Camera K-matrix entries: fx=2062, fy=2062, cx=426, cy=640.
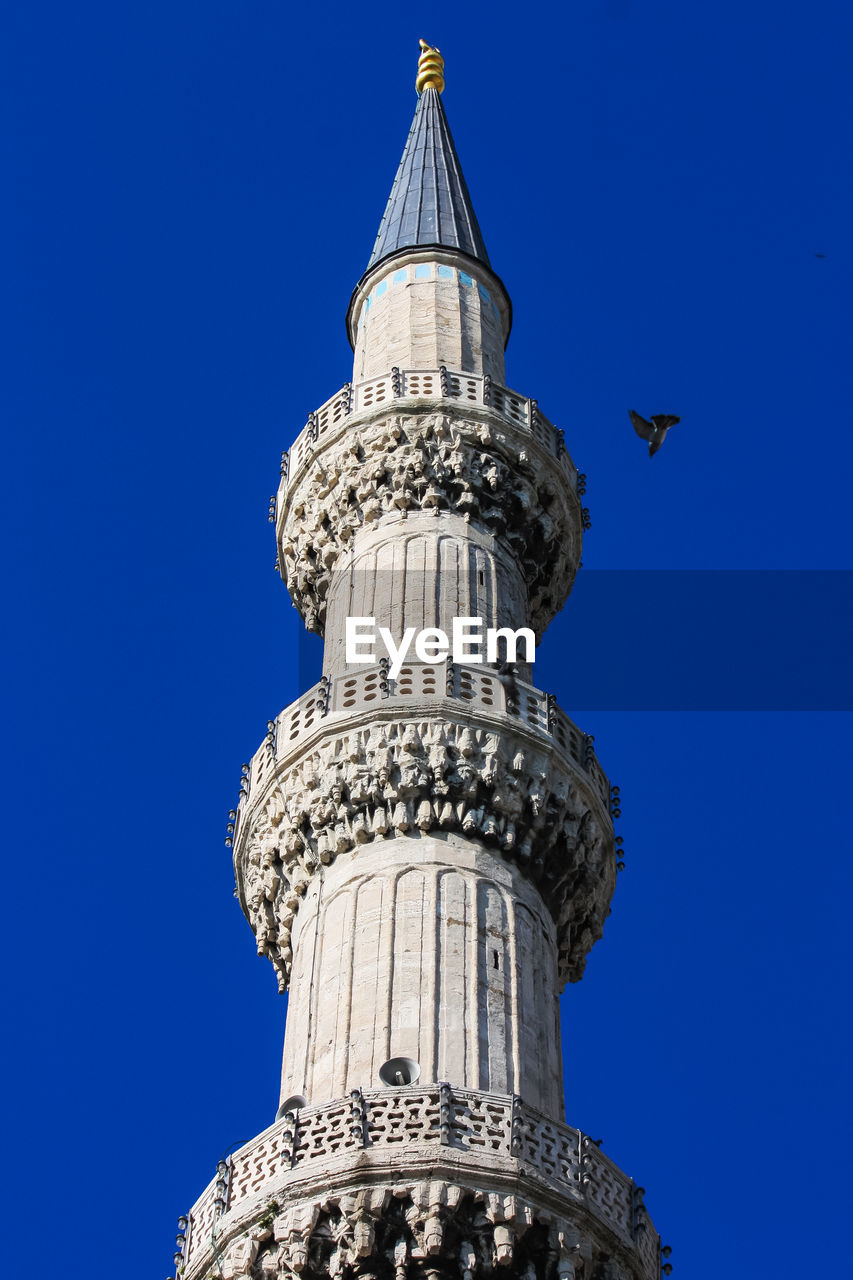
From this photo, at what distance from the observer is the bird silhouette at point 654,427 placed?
2317cm

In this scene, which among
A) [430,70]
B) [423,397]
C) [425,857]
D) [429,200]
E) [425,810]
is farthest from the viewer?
[430,70]

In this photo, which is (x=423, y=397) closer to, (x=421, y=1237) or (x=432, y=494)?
Answer: (x=432, y=494)

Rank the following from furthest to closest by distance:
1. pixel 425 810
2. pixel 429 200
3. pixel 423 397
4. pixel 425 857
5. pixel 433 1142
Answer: pixel 429 200
pixel 423 397
pixel 425 810
pixel 425 857
pixel 433 1142

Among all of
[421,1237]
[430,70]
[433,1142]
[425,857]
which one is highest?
[430,70]

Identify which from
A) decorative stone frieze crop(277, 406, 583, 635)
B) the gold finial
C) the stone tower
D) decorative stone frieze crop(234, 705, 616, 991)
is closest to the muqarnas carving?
the stone tower

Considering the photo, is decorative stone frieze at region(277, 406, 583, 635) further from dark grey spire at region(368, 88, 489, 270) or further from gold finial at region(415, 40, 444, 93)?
gold finial at region(415, 40, 444, 93)

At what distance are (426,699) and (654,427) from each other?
5.04 metres

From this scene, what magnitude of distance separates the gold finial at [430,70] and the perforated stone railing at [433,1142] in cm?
2084

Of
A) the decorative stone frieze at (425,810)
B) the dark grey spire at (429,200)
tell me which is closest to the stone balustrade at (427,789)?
the decorative stone frieze at (425,810)

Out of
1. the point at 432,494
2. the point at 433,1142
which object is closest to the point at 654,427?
the point at 432,494

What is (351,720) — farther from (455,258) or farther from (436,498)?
(455,258)

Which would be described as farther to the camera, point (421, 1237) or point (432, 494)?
point (432, 494)

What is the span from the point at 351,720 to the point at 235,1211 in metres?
5.17

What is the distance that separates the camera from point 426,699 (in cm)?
2006
